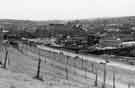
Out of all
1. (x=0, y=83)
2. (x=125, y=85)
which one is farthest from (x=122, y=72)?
(x=0, y=83)

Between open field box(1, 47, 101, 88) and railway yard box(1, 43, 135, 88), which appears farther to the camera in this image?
railway yard box(1, 43, 135, 88)

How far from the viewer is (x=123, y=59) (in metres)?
50.8

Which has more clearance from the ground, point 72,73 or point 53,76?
point 53,76

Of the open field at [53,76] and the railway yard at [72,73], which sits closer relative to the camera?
the open field at [53,76]

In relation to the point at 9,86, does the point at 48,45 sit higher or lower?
lower

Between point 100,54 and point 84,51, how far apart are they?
592cm

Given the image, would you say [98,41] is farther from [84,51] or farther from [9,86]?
[9,86]

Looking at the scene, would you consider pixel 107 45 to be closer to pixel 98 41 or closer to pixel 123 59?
pixel 98 41

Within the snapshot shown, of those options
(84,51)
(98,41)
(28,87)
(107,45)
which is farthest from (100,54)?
(28,87)

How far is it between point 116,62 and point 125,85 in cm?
1927

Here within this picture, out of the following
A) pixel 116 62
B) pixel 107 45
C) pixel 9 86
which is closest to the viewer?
pixel 9 86

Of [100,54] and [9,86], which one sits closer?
[9,86]

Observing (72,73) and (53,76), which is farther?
(72,73)

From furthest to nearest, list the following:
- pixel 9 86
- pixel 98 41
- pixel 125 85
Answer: pixel 98 41 → pixel 125 85 → pixel 9 86
